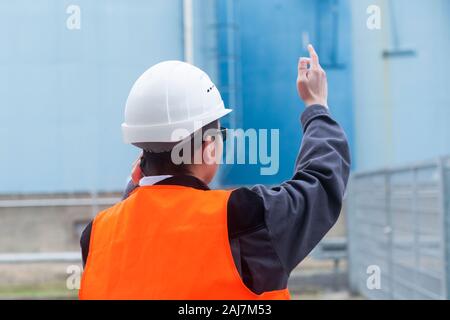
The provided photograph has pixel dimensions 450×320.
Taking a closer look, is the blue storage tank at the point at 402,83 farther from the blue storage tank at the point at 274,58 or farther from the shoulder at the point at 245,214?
the shoulder at the point at 245,214

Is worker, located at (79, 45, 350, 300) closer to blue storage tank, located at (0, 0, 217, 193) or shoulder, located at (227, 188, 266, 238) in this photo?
shoulder, located at (227, 188, 266, 238)

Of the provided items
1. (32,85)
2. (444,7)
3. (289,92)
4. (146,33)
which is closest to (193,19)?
(146,33)

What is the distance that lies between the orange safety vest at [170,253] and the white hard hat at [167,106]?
0.50 ft

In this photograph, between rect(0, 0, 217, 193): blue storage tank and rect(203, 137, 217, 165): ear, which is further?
rect(0, 0, 217, 193): blue storage tank

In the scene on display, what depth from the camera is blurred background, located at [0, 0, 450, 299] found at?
36.0 ft

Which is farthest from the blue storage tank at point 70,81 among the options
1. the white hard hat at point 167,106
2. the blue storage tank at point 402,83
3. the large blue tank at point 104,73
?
the white hard hat at point 167,106

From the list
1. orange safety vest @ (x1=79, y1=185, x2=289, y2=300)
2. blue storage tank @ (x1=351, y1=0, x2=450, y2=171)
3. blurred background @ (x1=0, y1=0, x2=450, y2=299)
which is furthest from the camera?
blue storage tank @ (x1=351, y1=0, x2=450, y2=171)

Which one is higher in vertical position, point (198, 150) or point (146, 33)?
point (146, 33)

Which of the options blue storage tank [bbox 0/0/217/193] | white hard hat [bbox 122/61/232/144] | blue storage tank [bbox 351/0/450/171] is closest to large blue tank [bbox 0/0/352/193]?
blue storage tank [bbox 0/0/217/193]

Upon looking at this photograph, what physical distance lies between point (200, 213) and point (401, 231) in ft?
19.5

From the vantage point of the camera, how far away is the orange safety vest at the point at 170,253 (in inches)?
72.9
